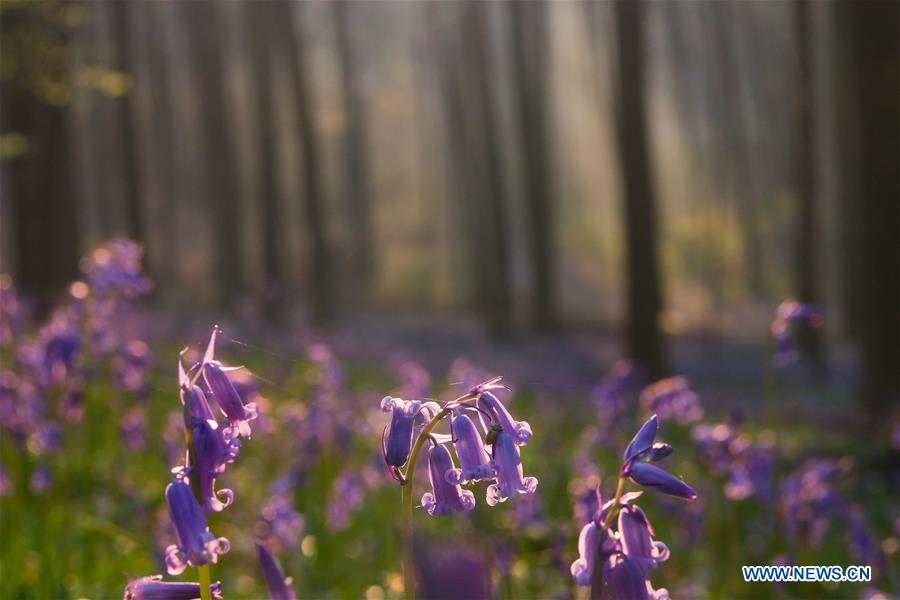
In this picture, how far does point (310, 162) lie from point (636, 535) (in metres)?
17.2

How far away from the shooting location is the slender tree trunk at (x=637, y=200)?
12.9 m

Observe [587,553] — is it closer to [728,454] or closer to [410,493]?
[410,493]

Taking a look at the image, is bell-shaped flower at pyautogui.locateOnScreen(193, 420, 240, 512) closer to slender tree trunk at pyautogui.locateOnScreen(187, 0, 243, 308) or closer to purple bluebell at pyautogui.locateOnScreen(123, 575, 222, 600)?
purple bluebell at pyautogui.locateOnScreen(123, 575, 222, 600)

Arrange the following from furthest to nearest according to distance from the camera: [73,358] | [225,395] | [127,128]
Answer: [127,128] → [73,358] → [225,395]

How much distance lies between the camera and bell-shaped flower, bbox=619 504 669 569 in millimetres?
1537

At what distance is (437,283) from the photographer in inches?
1580

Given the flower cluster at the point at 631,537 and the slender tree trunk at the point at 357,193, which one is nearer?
the flower cluster at the point at 631,537

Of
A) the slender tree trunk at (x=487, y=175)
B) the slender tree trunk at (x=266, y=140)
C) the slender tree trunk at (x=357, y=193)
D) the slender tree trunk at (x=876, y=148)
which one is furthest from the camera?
the slender tree trunk at (x=357, y=193)

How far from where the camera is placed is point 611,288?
48812 mm

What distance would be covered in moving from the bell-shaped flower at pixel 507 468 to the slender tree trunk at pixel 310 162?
16.9m

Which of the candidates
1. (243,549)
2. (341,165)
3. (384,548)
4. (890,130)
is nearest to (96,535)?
(243,549)

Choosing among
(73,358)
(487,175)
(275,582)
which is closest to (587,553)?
(275,582)

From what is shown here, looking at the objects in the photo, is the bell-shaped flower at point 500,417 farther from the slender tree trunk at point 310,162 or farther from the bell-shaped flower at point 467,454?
the slender tree trunk at point 310,162

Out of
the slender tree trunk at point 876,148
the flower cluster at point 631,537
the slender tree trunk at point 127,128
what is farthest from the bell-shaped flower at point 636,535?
the slender tree trunk at point 127,128
